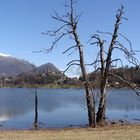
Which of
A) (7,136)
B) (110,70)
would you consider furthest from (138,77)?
(7,136)

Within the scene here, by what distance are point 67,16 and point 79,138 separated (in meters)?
11.9

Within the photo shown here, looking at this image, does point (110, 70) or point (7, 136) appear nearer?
point (7, 136)

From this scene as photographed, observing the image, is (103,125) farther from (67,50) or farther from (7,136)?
(7,136)

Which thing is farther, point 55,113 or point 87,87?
Answer: point 55,113

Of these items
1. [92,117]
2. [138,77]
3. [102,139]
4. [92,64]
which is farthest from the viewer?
[138,77]

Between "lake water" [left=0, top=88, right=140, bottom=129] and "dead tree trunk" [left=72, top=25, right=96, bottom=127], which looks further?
"lake water" [left=0, top=88, right=140, bottom=129]

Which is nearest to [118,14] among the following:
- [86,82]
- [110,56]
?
[110,56]

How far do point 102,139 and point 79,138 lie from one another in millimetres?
1184

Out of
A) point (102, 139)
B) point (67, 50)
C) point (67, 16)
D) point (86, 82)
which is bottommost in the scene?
point (102, 139)

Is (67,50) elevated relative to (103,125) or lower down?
elevated

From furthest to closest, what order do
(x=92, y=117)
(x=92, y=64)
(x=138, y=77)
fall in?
(x=138, y=77) → (x=92, y=64) → (x=92, y=117)

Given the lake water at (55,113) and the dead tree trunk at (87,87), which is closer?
the dead tree trunk at (87,87)

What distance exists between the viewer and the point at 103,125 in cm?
2903

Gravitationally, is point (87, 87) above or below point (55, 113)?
above
